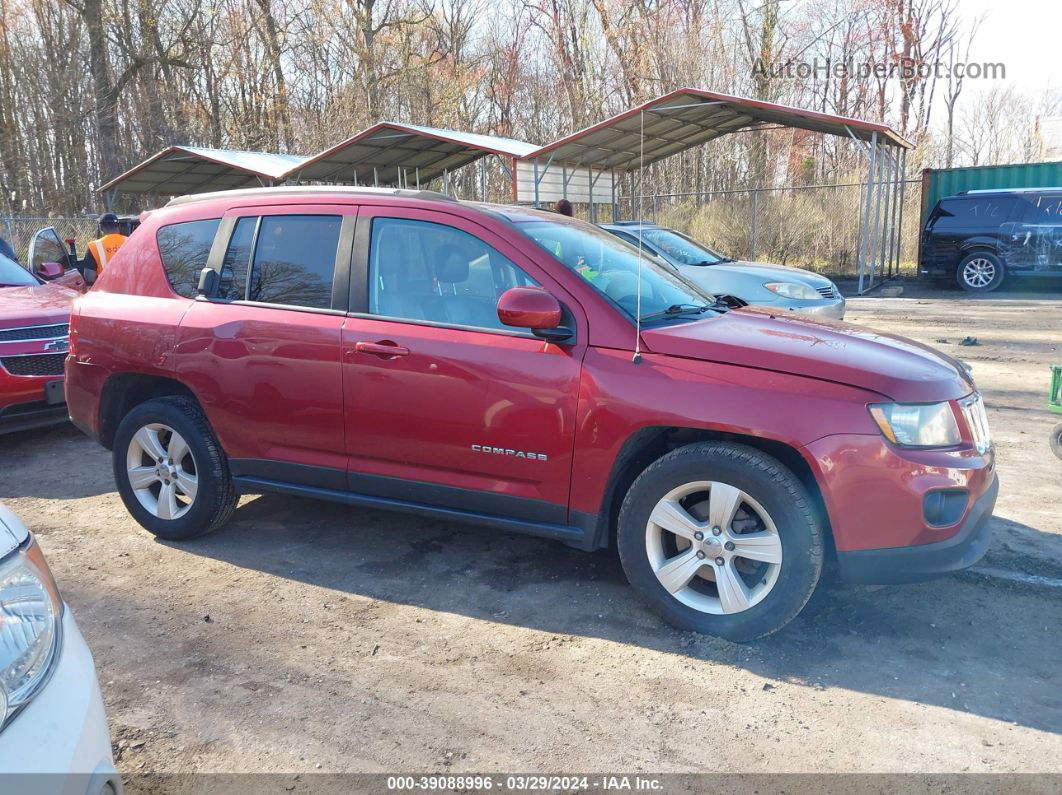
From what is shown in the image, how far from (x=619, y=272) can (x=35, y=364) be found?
496cm

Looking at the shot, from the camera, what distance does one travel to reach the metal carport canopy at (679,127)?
15.2 metres

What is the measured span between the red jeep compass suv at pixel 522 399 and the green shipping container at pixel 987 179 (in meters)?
16.3

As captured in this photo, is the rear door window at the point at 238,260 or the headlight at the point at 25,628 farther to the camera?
the rear door window at the point at 238,260

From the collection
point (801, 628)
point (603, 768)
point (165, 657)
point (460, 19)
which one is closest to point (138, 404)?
point (165, 657)

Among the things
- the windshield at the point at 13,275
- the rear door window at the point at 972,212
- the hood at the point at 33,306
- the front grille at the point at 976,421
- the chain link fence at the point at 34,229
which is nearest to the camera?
the front grille at the point at 976,421

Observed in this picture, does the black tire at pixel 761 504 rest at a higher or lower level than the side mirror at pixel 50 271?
lower

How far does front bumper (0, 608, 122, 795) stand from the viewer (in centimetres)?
153

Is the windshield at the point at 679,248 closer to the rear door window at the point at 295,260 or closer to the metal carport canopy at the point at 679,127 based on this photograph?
the metal carport canopy at the point at 679,127

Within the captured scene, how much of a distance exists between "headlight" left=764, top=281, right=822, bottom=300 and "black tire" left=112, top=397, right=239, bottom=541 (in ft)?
22.8

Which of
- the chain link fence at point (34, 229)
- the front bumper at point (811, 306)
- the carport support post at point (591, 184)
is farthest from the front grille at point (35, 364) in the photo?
the carport support post at point (591, 184)

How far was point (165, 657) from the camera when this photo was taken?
3385 mm

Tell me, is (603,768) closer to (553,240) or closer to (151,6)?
(553,240)

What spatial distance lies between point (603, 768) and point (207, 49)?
32.4m

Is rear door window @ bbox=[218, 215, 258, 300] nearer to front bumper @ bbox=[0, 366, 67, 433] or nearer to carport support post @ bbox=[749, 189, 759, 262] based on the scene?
front bumper @ bbox=[0, 366, 67, 433]
